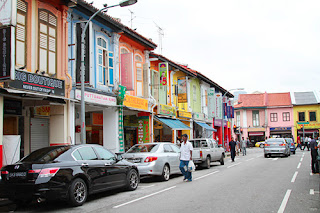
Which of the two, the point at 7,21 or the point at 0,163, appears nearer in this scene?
the point at 7,21

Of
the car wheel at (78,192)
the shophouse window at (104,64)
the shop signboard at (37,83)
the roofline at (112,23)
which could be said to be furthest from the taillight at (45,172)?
the shophouse window at (104,64)

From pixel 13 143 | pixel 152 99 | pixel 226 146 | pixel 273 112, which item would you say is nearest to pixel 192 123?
pixel 152 99

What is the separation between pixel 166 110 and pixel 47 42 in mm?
12641

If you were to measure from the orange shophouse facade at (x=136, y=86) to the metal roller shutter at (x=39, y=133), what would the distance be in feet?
15.6

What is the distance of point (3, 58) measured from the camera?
1052 centimetres

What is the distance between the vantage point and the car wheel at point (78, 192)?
8340mm

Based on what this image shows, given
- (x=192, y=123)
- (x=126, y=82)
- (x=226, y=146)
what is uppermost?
(x=126, y=82)

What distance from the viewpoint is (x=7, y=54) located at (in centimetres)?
1049

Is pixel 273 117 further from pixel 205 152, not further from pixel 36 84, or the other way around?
pixel 36 84

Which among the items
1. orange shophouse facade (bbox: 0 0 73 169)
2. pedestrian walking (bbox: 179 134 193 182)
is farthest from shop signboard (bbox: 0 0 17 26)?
pedestrian walking (bbox: 179 134 193 182)

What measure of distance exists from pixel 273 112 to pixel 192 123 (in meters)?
35.4

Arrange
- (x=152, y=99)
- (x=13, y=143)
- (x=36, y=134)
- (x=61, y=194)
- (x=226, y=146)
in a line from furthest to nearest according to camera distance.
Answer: (x=226, y=146)
(x=152, y=99)
(x=36, y=134)
(x=13, y=143)
(x=61, y=194)

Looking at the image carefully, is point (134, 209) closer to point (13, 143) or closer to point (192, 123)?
point (13, 143)

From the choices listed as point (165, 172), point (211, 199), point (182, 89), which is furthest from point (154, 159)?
point (182, 89)
